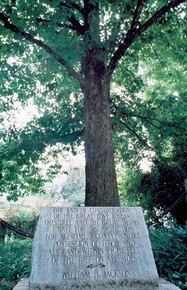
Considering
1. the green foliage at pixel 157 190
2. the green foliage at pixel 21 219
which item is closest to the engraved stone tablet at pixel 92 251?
the green foliage at pixel 157 190

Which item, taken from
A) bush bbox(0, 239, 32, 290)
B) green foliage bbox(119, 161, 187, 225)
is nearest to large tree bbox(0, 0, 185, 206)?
bush bbox(0, 239, 32, 290)

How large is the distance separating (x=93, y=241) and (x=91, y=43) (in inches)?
184

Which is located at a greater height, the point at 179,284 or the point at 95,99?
the point at 95,99

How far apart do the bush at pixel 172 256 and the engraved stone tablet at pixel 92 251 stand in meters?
0.95

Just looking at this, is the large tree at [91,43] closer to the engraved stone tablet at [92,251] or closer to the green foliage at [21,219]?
the engraved stone tablet at [92,251]

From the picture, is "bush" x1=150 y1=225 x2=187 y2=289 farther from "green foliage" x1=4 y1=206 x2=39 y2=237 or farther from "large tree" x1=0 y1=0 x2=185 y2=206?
"green foliage" x1=4 y1=206 x2=39 y2=237

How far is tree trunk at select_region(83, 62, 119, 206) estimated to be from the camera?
6.45 meters

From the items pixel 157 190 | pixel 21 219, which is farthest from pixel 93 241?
pixel 21 219

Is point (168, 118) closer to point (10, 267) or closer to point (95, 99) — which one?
point (95, 99)

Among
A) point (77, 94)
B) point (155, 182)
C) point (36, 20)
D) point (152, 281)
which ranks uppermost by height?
point (77, 94)

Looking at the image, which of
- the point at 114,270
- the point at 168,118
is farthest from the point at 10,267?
the point at 168,118

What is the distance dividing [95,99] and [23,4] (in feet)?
8.35

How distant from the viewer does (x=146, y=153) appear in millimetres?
11156

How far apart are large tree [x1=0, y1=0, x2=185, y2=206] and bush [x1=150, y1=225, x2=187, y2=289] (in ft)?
3.97
